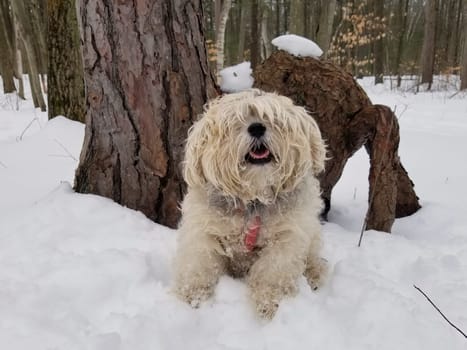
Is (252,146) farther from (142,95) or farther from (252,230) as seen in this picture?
(142,95)

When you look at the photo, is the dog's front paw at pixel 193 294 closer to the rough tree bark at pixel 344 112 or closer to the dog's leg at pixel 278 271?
the dog's leg at pixel 278 271

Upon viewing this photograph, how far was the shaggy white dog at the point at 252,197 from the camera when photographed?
238cm

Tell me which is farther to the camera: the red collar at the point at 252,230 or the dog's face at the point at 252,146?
the red collar at the point at 252,230

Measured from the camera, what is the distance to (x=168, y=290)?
8.51ft

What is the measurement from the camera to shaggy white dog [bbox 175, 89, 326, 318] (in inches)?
93.9

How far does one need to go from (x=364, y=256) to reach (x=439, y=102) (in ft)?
34.9

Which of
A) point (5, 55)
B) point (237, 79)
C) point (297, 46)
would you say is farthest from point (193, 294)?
point (5, 55)

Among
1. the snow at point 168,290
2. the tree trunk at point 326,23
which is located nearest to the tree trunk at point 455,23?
the tree trunk at point 326,23

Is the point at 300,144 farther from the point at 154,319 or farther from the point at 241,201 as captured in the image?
the point at 154,319

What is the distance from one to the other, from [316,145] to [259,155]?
1.33ft

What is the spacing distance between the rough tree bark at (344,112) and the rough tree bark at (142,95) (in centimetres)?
74

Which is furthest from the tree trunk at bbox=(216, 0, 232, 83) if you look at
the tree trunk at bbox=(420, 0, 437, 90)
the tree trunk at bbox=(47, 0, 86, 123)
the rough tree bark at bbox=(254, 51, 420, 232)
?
the tree trunk at bbox=(420, 0, 437, 90)

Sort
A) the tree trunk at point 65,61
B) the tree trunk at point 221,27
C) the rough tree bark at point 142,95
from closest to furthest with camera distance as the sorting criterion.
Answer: the rough tree bark at point 142,95 < the tree trunk at point 65,61 < the tree trunk at point 221,27

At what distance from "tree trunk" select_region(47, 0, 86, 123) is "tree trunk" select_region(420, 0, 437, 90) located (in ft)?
50.7
